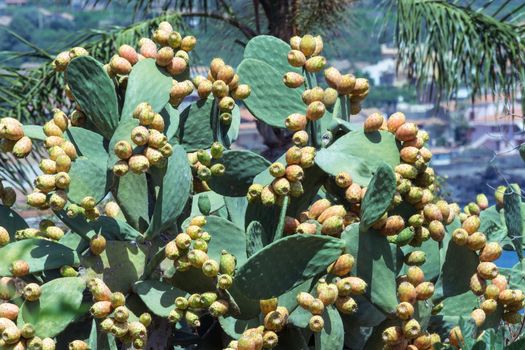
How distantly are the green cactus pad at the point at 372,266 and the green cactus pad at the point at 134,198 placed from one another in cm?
51

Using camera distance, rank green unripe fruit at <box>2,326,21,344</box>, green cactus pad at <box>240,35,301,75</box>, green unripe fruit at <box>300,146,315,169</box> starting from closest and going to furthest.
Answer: green unripe fruit at <box>2,326,21,344</box> → green unripe fruit at <box>300,146,315,169</box> → green cactus pad at <box>240,35,301,75</box>

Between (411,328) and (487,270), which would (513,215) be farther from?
(411,328)

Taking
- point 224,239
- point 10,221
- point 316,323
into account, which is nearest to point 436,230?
point 316,323

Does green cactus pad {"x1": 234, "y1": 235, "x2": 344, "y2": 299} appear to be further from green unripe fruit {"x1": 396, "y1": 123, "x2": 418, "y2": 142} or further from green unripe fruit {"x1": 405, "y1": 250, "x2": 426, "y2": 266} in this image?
green unripe fruit {"x1": 396, "y1": 123, "x2": 418, "y2": 142}

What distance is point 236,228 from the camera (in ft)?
7.91

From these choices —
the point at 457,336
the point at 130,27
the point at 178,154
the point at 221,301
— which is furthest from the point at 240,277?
the point at 130,27

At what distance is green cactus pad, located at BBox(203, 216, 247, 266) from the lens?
2359mm

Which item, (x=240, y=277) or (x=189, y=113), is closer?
(x=240, y=277)

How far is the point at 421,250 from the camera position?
2559mm

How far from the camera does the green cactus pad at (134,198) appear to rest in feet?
8.02

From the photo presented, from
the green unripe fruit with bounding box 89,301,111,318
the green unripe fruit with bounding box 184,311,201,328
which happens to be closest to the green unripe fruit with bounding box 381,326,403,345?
the green unripe fruit with bounding box 184,311,201,328

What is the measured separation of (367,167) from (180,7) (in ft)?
23.1

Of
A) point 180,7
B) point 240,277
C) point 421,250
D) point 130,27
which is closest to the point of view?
point 240,277

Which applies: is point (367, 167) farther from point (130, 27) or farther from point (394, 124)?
point (130, 27)
